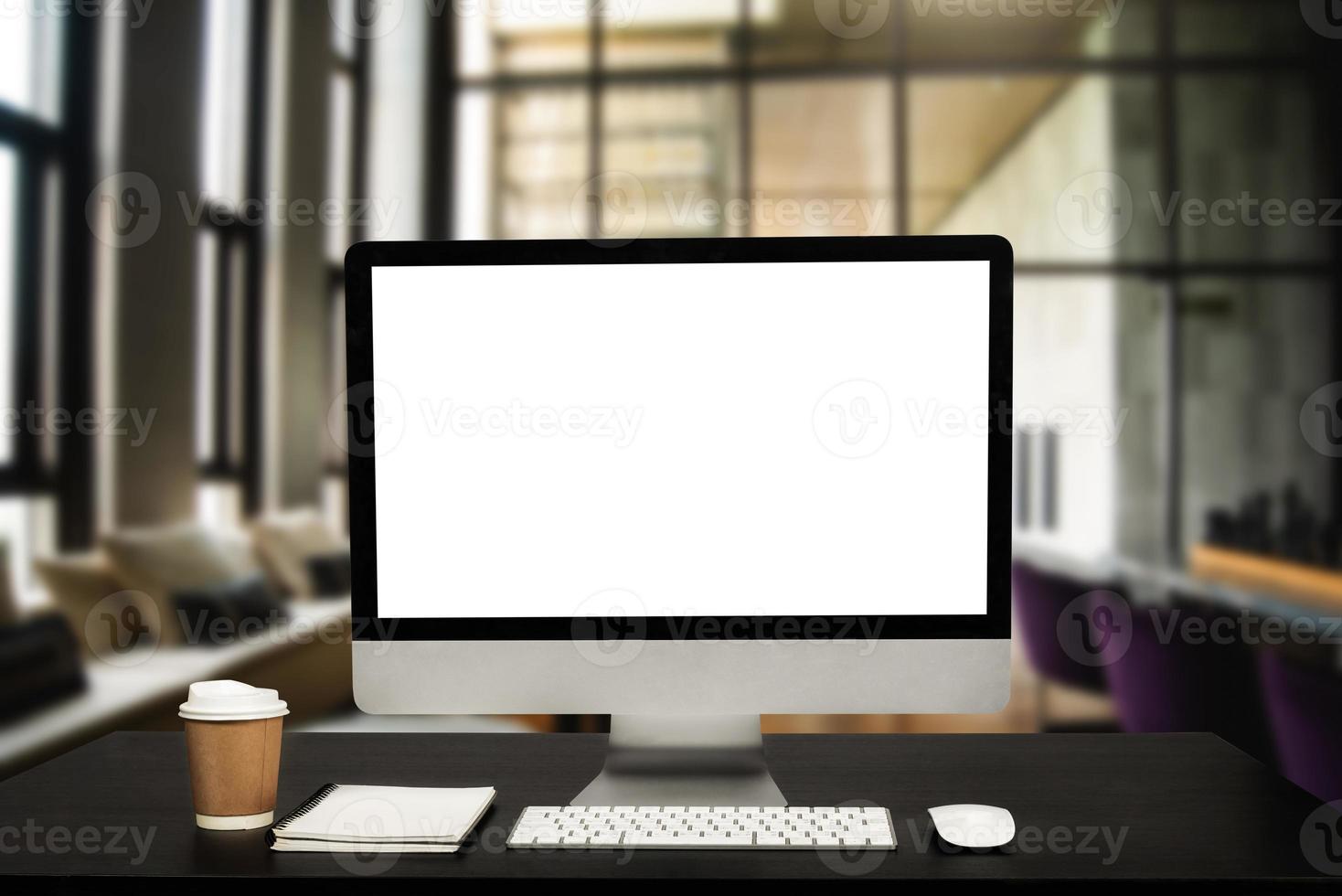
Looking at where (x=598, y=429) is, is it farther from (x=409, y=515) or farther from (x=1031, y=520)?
(x=1031, y=520)

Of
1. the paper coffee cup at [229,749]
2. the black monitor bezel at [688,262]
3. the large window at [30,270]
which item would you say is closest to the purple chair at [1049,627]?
the black monitor bezel at [688,262]

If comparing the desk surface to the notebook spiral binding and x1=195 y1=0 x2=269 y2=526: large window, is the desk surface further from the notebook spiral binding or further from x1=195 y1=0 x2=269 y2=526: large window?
Result: x1=195 y1=0 x2=269 y2=526: large window

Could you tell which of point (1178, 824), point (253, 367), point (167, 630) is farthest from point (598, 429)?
point (253, 367)

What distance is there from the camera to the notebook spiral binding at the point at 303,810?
31.2 inches

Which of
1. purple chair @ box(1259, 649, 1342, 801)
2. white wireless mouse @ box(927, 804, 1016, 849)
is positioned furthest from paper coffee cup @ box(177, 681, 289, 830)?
purple chair @ box(1259, 649, 1342, 801)

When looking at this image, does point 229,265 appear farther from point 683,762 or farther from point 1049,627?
point 683,762

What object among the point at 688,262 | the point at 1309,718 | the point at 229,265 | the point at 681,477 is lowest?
the point at 1309,718

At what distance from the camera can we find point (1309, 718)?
4.01 ft

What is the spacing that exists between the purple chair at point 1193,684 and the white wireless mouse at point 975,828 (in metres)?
1.14

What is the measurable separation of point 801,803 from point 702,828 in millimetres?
144

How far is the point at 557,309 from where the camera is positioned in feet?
3.12

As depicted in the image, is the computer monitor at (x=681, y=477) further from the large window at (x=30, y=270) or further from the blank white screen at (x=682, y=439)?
the large window at (x=30, y=270)

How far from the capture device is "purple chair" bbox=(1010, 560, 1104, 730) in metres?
2.88

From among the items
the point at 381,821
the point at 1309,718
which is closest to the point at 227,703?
the point at 381,821
